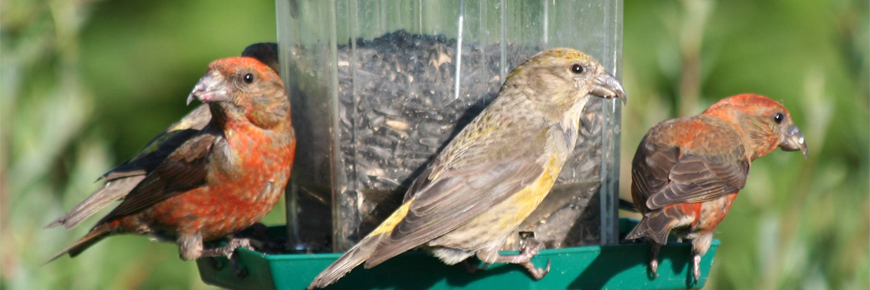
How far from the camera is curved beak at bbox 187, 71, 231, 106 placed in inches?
195

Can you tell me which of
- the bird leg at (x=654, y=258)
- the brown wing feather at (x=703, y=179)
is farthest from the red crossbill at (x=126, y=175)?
the bird leg at (x=654, y=258)

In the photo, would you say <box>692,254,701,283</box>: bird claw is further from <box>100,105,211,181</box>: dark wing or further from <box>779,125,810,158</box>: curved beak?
<box>100,105,211,181</box>: dark wing

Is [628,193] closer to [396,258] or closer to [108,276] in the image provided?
[396,258]

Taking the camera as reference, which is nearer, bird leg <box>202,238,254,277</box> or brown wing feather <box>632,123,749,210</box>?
bird leg <box>202,238,254,277</box>

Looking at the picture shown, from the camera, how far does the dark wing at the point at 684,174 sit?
5258mm

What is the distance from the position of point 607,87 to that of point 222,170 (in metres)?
1.97

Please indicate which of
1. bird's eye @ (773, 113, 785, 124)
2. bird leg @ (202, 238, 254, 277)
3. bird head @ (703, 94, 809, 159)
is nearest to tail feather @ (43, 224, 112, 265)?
bird leg @ (202, 238, 254, 277)

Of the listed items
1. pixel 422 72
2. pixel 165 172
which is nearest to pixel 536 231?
pixel 422 72

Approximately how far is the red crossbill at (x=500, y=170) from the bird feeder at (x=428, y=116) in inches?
5.3

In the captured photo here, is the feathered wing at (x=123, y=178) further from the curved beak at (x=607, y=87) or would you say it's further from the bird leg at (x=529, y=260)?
the curved beak at (x=607, y=87)

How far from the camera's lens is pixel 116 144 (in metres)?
9.16

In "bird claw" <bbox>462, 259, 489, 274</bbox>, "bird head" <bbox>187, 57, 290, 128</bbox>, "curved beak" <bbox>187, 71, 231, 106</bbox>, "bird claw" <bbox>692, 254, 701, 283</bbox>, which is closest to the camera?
"bird claw" <bbox>462, 259, 489, 274</bbox>

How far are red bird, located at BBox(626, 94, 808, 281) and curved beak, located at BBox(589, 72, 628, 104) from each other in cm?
62

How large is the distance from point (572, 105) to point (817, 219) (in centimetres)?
217
